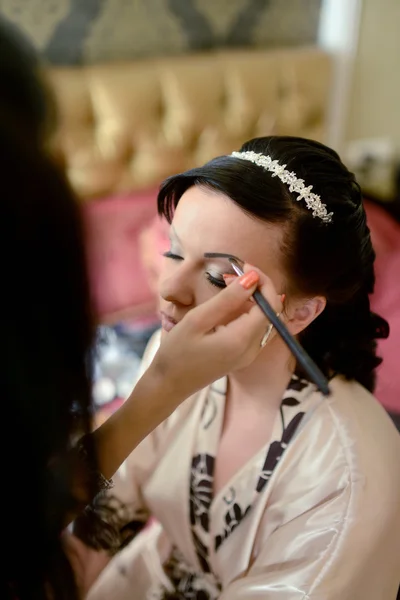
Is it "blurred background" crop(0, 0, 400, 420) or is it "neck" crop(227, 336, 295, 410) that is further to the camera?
"blurred background" crop(0, 0, 400, 420)

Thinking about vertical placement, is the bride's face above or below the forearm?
above

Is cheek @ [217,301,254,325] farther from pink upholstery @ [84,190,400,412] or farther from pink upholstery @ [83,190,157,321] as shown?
pink upholstery @ [83,190,157,321]

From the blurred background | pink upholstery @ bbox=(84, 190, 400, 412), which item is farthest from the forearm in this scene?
pink upholstery @ bbox=(84, 190, 400, 412)

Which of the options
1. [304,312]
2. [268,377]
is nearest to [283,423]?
[268,377]

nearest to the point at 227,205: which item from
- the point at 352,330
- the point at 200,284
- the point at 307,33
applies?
the point at 200,284

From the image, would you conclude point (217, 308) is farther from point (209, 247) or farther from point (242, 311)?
point (209, 247)

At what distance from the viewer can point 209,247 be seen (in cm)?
86

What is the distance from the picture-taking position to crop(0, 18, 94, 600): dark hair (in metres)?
0.46

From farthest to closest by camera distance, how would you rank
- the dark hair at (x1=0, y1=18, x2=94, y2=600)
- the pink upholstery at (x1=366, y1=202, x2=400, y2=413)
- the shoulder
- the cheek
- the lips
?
the pink upholstery at (x1=366, y1=202, x2=400, y2=413) < the lips < the shoulder < the cheek < the dark hair at (x1=0, y1=18, x2=94, y2=600)

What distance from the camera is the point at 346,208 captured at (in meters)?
0.87

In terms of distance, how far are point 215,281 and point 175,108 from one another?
1.44m

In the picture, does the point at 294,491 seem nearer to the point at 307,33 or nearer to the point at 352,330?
the point at 352,330

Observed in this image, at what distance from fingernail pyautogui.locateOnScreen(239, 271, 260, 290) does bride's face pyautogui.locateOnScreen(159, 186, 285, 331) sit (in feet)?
0.56

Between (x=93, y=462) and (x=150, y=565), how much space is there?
0.53 m
